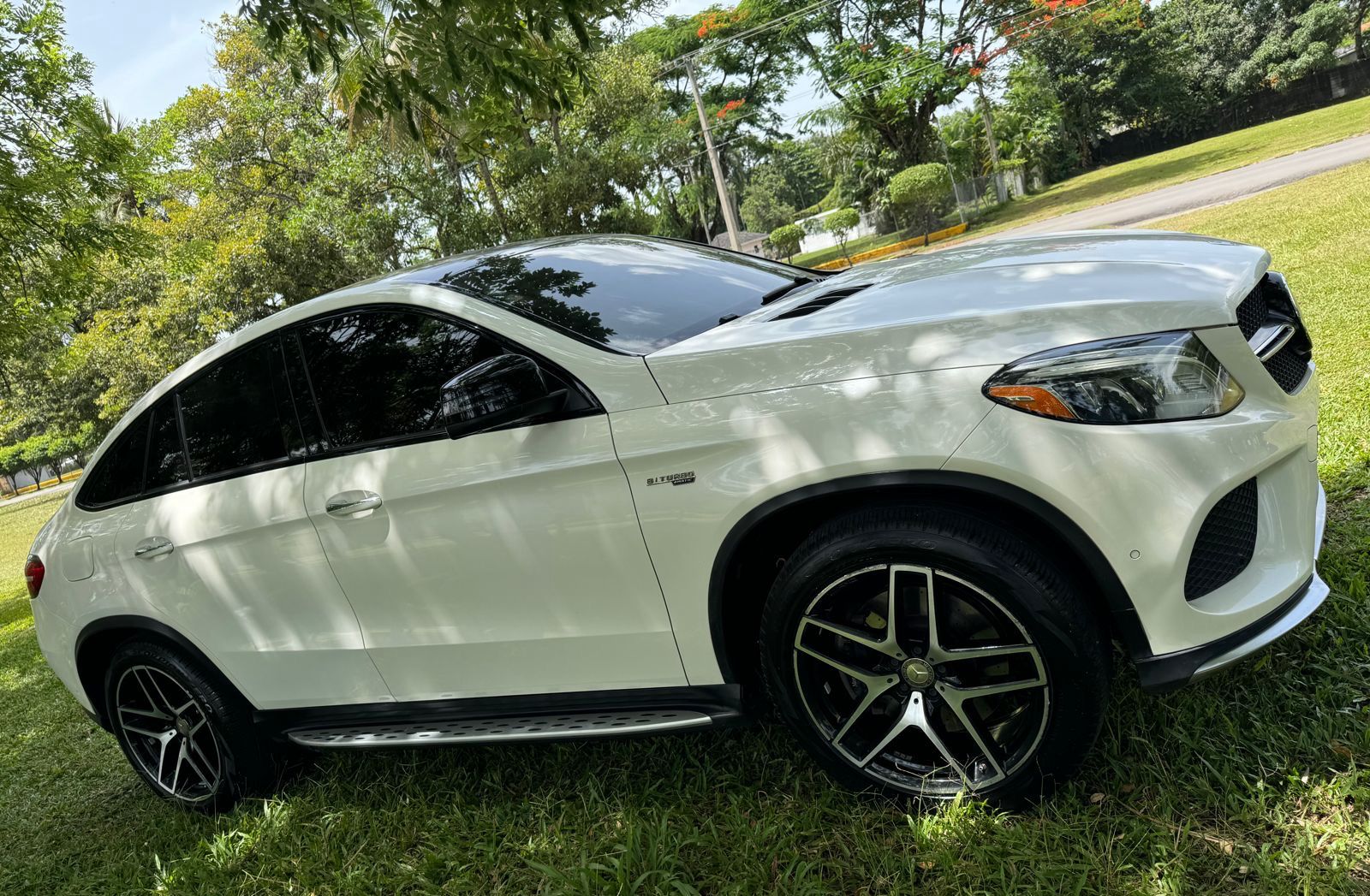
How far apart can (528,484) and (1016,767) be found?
58.8 inches

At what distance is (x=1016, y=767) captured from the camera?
2484mm

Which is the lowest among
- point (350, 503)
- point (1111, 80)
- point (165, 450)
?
point (350, 503)

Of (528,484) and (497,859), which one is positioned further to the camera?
(497,859)

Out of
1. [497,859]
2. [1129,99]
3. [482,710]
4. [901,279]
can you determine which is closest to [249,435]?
[482,710]

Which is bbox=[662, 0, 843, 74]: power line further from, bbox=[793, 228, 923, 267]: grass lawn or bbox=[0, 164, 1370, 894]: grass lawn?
bbox=[0, 164, 1370, 894]: grass lawn

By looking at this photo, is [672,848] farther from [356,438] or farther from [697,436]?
[356,438]

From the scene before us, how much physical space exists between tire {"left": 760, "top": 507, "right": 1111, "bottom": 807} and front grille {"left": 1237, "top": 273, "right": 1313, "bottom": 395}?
0.81 metres

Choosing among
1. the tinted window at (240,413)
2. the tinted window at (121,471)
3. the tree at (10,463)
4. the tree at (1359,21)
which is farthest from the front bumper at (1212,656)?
the tree at (1359,21)

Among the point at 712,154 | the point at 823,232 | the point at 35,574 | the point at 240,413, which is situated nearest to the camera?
the point at 240,413

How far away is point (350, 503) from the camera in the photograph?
3.06m

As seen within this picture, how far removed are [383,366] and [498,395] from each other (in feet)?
2.65

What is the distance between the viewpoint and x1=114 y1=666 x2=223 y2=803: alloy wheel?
3795 mm

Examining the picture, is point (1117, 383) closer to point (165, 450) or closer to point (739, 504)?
point (739, 504)

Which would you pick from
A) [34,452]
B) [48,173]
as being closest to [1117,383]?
[48,173]
